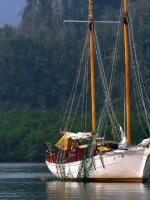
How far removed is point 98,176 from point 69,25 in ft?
405

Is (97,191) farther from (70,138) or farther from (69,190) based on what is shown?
(70,138)

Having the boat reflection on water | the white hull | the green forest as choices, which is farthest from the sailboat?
the green forest

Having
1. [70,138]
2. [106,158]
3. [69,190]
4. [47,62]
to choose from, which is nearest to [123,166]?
[106,158]

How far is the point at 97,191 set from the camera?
2435 inches

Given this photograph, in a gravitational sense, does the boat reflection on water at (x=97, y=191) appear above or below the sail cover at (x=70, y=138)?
below

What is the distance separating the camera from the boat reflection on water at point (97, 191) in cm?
5772

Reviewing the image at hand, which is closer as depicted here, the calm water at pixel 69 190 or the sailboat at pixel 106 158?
the calm water at pixel 69 190

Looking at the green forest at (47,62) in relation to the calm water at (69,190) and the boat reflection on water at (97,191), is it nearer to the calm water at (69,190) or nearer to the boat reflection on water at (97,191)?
the calm water at (69,190)

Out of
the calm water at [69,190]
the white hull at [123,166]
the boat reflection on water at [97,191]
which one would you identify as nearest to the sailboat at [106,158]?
the white hull at [123,166]

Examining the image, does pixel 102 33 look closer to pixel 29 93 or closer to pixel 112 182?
pixel 29 93

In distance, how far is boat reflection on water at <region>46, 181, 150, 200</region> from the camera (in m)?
57.7

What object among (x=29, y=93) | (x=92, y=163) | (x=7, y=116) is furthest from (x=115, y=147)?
(x=29, y=93)

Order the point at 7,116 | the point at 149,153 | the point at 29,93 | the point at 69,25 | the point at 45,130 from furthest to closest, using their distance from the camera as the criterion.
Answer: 1. the point at 69,25
2. the point at 29,93
3. the point at 7,116
4. the point at 45,130
5. the point at 149,153

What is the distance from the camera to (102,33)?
18188 centimetres
